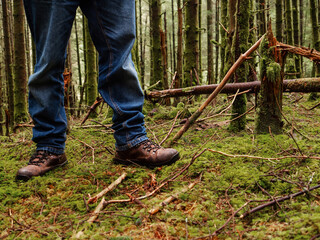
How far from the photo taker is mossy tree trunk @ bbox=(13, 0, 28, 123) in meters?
6.34

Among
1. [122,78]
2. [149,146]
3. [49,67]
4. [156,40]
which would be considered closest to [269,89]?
[149,146]

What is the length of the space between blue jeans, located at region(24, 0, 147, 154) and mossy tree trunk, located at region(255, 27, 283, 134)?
116 centimetres

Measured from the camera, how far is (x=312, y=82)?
2305mm

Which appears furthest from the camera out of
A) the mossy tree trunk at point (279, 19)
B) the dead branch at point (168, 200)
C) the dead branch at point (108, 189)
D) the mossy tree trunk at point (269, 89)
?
the mossy tree trunk at point (279, 19)

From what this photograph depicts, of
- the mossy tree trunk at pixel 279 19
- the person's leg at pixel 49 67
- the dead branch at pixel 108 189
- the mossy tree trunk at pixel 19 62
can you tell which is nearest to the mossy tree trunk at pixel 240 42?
the dead branch at pixel 108 189

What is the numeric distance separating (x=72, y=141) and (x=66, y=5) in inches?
58.0

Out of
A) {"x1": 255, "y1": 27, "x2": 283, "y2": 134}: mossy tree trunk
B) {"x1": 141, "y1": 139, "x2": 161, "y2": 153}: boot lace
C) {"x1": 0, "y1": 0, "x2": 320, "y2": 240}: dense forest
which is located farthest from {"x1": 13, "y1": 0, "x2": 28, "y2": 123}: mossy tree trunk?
{"x1": 255, "y1": 27, "x2": 283, "y2": 134}: mossy tree trunk

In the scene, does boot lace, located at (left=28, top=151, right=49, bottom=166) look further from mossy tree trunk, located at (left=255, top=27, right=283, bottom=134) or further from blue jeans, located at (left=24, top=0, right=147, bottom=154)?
mossy tree trunk, located at (left=255, top=27, right=283, bottom=134)

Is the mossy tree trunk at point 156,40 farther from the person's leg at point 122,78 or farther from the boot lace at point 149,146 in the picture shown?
the boot lace at point 149,146

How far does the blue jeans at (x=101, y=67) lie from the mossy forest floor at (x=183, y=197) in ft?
1.05

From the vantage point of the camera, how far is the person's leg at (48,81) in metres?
1.76

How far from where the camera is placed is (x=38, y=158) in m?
1.85

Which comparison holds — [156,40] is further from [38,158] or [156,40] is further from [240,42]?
[38,158]

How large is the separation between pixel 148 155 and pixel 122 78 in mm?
643
